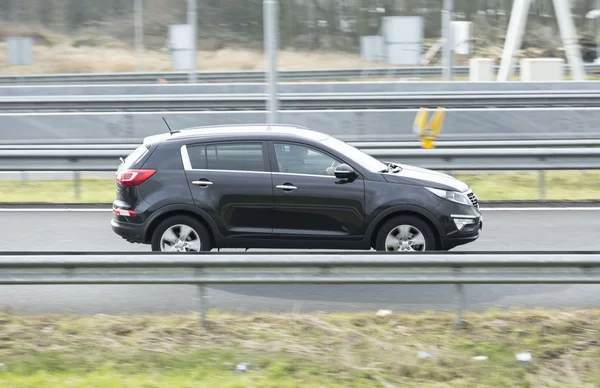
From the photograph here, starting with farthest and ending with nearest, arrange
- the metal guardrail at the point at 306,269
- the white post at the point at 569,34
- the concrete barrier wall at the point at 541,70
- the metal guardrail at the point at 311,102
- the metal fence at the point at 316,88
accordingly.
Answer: the concrete barrier wall at the point at 541,70, the white post at the point at 569,34, the metal fence at the point at 316,88, the metal guardrail at the point at 311,102, the metal guardrail at the point at 306,269

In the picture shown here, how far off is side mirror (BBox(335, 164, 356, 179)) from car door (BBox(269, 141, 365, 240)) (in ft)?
0.21

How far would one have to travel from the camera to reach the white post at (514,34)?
29.7 metres

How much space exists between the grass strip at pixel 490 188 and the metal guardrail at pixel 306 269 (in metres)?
7.49

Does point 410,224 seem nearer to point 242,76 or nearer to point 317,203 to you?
point 317,203

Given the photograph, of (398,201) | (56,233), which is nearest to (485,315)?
(398,201)

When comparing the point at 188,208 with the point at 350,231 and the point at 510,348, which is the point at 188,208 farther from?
the point at 510,348

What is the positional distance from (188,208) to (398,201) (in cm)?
217

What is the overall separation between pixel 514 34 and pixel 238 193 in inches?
890

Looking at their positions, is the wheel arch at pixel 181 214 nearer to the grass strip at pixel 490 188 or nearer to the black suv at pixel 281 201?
the black suv at pixel 281 201

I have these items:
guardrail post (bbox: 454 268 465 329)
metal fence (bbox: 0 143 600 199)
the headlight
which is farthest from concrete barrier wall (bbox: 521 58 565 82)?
guardrail post (bbox: 454 268 465 329)

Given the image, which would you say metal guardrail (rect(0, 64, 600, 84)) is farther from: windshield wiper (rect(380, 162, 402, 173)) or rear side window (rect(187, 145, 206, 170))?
rear side window (rect(187, 145, 206, 170))

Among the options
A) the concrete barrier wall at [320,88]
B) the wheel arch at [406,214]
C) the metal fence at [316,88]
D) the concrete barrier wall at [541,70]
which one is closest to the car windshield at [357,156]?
the wheel arch at [406,214]

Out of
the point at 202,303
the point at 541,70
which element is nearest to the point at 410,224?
the point at 202,303

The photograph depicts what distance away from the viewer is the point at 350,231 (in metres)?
9.51
